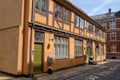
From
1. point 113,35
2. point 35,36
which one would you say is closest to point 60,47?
point 35,36

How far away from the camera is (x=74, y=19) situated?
60.3ft

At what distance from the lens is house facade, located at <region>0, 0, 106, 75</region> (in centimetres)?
→ 1156

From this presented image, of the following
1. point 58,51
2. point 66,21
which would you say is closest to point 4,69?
point 58,51

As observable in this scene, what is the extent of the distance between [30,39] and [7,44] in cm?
200

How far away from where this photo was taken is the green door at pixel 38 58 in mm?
12344

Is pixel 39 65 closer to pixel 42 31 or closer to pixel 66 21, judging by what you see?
pixel 42 31

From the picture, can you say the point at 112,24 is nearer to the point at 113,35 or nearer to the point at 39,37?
the point at 113,35

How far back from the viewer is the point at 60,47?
15477mm

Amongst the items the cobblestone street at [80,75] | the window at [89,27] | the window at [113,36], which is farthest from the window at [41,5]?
the window at [113,36]

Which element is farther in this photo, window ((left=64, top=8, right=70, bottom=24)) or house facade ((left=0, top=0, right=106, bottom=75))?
window ((left=64, top=8, right=70, bottom=24))

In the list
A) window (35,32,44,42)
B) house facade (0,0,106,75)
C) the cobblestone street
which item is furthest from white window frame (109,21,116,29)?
window (35,32,44,42)

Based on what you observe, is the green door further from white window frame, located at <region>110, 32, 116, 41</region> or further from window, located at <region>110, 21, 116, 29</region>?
window, located at <region>110, 21, 116, 29</region>

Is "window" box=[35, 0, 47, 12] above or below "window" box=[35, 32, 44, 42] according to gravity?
above

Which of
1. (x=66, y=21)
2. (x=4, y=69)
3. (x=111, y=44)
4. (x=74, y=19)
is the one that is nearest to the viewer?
(x=4, y=69)
